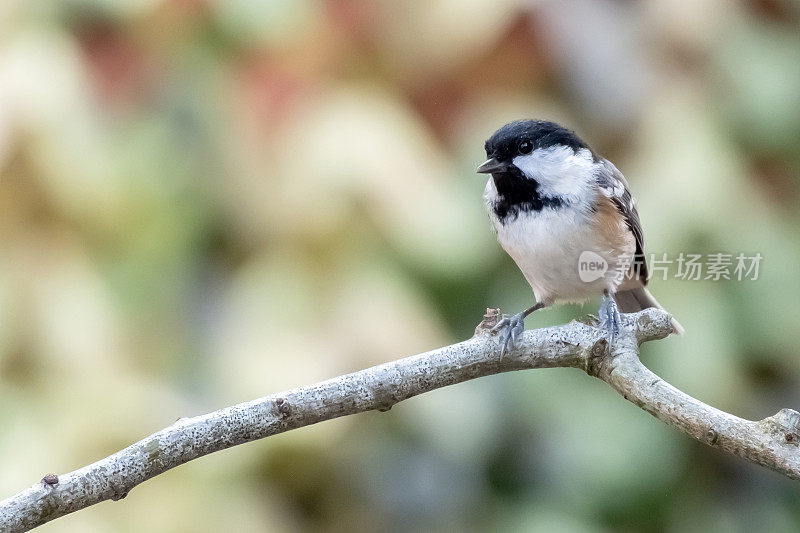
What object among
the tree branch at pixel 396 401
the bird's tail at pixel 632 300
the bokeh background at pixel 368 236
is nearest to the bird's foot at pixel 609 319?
the tree branch at pixel 396 401

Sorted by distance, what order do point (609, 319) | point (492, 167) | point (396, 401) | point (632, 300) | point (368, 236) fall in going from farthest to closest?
point (368, 236)
point (632, 300)
point (492, 167)
point (609, 319)
point (396, 401)

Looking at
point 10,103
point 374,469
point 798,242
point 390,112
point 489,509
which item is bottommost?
point 489,509

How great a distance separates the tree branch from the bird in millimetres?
243

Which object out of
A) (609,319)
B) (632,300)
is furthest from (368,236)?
(609,319)

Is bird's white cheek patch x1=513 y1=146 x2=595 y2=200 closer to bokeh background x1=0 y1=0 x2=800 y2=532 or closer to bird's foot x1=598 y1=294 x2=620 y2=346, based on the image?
bird's foot x1=598 y1=294 x2=620 y2=346

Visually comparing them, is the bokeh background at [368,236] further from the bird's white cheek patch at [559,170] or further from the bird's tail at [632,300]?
the bird's white cheek patch at [559,170]

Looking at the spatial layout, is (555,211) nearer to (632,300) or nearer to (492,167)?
(492,167)

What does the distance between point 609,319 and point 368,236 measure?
114 centimetres

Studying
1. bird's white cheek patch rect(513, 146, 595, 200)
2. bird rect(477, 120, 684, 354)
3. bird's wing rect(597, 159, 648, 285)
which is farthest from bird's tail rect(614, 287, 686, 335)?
bird's white cheek patch rect(513, 146, 595, 200)

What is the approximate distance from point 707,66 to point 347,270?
1155 millimetres

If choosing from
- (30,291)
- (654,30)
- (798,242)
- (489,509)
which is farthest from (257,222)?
(798,242)

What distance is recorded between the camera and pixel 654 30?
237cm

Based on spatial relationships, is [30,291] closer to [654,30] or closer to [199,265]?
[199,265]

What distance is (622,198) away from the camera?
1.48 m
